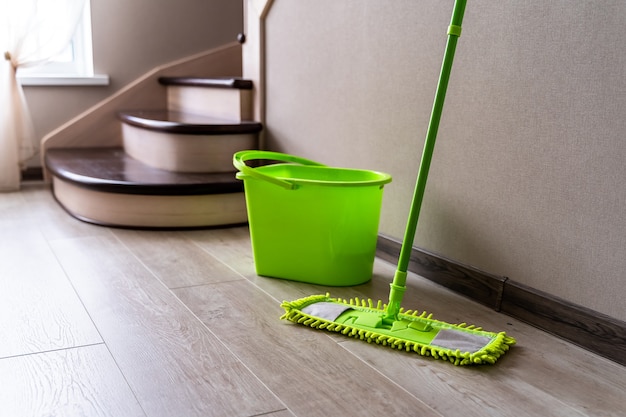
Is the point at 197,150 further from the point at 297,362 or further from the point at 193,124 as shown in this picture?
the point at 297,362

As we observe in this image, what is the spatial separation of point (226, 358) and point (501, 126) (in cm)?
88

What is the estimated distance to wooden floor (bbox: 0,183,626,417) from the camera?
121 centimetres

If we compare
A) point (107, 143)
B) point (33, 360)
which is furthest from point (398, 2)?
point (107, 143)

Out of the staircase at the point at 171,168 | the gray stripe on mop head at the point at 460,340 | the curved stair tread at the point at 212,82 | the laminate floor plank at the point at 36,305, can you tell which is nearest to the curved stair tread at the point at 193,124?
the staircase at the point at 171,168

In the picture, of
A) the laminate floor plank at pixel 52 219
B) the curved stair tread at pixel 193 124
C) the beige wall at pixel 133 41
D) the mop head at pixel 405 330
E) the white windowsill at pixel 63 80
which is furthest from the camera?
the beige wall at pixel 133 41

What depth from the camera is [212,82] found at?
9.78ft

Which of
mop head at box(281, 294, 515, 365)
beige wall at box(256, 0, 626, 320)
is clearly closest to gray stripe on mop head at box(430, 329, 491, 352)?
mop head at box(281, 294, 515, 365)

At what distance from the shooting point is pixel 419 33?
1.90 metres

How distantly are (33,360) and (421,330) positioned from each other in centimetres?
83

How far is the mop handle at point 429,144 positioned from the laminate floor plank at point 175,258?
0.59m

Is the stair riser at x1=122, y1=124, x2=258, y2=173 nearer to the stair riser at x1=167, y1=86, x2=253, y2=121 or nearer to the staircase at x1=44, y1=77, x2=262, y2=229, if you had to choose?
the staircase at x1=44, y1=77, x2=262, y2=229

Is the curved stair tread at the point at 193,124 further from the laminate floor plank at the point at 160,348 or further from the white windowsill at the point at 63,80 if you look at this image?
the laminate floor plank at the point at 160,348

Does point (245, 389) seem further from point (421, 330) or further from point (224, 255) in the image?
point (224, 255)

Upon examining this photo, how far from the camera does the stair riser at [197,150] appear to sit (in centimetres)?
270
